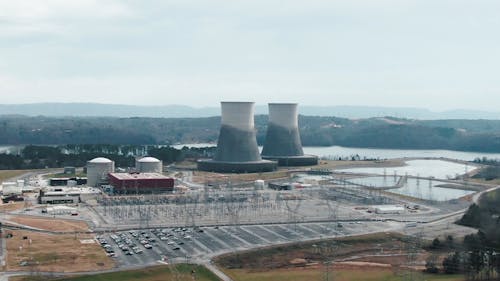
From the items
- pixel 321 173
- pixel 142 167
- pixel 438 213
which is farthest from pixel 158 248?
pixel 321 173

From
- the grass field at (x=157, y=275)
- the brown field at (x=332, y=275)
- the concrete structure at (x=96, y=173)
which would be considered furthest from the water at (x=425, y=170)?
the grass field at (x=157, y=275)

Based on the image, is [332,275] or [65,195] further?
[65,195]

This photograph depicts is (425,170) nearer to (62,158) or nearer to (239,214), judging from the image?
(62,158)

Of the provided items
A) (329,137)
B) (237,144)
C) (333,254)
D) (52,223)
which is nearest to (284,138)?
(237,144)

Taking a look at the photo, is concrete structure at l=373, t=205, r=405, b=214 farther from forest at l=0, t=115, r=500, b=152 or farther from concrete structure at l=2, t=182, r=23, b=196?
forest at l=0, t=115, r=500, b=152

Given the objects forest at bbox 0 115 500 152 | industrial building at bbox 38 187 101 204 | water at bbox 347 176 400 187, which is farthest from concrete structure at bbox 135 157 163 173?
forest at bbox 0 115 500 152

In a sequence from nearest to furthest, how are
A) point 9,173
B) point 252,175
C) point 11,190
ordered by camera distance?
point 11,190 → point 252,175 → point 9,173

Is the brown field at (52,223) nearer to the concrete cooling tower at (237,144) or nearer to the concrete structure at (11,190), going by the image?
the concrete structure at (11,190)
